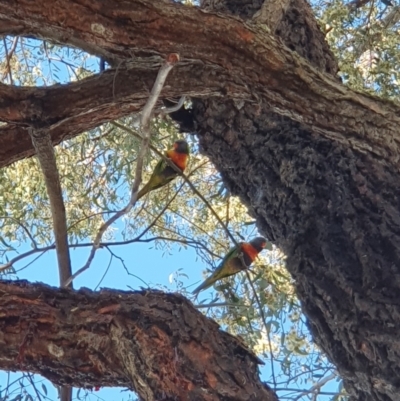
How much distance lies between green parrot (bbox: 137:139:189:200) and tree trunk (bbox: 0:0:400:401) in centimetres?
85

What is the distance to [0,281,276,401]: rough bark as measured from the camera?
61.0 inches

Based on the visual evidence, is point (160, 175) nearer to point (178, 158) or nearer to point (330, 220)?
point (178, 158)

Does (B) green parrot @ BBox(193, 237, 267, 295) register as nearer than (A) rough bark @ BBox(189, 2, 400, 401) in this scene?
No

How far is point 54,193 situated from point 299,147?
774 mm

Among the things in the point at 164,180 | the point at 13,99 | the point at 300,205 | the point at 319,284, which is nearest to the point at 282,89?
the point at 300,205

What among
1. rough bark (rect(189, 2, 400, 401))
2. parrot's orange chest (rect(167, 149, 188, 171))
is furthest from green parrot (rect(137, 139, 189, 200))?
rough bark (rect(189, 2, 400, 401))

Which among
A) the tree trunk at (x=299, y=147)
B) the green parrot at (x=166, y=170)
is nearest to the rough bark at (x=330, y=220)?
the tree trunk at (x=299, y=147)

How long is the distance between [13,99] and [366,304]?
1042 mm

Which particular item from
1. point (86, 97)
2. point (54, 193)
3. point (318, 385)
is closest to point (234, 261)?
point (318, 385)

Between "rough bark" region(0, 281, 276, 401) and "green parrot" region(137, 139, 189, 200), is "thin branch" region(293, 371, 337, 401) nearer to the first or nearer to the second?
"rough bark" region(0, 281, 276, 401)

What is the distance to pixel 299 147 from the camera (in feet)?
7.05

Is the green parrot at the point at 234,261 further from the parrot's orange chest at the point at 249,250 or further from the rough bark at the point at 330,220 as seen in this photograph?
the rough bark at the point at 330,220

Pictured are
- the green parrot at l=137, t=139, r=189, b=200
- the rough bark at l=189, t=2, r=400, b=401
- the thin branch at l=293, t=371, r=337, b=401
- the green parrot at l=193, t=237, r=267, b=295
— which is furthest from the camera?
the green parrot at l=137, t=139, r=189, b=200

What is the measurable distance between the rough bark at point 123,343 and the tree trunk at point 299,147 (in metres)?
0.02
